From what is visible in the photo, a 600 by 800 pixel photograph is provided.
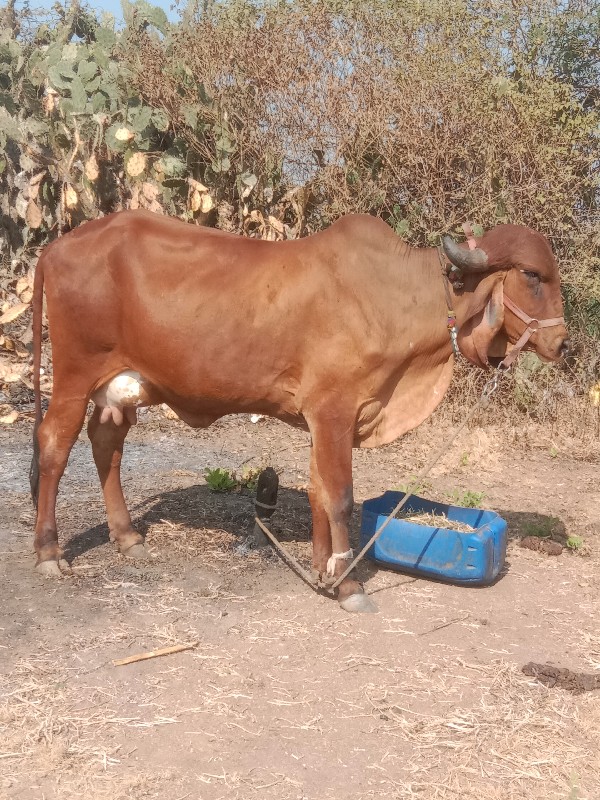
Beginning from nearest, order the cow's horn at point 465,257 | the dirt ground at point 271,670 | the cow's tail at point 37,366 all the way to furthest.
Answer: the dirt ground at point 271,670 < the cow's horn at point 465,257 < the cow's tail at point 37,366

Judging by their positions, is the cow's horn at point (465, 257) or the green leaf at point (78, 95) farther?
the green leaf at point (78, 95)

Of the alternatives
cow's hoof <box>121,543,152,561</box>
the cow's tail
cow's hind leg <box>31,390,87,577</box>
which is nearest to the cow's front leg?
cow's hoof <box>121,543,152,561</box>

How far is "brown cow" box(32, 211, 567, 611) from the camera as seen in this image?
4.80m

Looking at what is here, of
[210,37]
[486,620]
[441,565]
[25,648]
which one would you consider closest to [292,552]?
[441,565]

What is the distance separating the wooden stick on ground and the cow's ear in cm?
214

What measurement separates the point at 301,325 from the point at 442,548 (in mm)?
1505

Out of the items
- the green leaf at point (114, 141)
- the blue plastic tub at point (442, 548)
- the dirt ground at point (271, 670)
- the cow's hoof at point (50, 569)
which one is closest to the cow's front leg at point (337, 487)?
the dirt ground at point (271, 670)

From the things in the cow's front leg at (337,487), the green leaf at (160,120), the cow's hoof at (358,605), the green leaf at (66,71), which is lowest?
the cow's hoof at (358,605)

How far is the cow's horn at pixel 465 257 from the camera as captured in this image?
4711 millimetres

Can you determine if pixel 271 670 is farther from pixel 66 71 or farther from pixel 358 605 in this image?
pixel 66 71

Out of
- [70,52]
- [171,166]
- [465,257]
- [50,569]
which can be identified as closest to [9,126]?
[70,52]

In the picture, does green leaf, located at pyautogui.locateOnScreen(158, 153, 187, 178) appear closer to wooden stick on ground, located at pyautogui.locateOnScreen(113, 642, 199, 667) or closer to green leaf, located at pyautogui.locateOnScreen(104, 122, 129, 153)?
green leaf, located at pyautogui.locateOnScreen(104, 122, 129, 153)

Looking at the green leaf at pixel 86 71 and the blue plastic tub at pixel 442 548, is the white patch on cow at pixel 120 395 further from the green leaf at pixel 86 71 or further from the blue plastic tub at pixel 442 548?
the green leaf at pixel 86 71

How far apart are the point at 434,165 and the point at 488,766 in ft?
21.5
